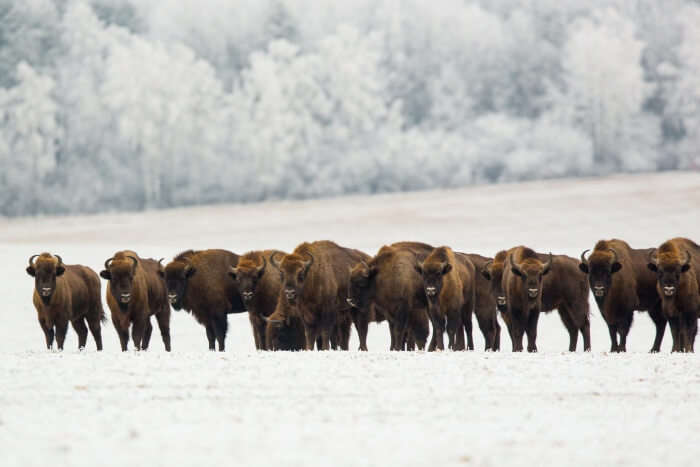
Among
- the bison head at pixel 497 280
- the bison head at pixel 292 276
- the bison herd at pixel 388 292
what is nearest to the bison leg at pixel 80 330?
the bison herd at pixel 388 292

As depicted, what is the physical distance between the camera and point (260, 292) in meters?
18.3

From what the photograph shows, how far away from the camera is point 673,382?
12094mm

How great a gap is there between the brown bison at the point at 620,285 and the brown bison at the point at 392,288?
7.44ft

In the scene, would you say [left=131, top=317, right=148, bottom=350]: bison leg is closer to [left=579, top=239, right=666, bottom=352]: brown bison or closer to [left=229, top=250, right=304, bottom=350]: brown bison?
[left=229, top=250, right=304, bottom=350]: brown bison

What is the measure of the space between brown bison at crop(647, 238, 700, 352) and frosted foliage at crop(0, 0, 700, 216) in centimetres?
3305

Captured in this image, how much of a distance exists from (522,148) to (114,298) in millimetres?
35719

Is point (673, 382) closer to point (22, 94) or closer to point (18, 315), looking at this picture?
point (18, 315)

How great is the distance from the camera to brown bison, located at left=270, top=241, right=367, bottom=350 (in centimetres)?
1673

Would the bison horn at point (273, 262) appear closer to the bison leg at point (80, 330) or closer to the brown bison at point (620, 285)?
the bison leg at point (80, 330)

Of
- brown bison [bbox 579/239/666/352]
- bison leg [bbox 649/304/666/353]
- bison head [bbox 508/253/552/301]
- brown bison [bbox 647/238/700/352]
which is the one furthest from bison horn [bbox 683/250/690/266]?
bison head [bbox 508/253/552/301]

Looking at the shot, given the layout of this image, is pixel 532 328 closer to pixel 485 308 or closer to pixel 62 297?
pixel 485 308

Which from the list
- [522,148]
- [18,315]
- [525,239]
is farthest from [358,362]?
[522,148]

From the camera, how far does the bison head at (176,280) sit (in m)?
18.5

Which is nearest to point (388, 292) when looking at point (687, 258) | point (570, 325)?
point (570, 325)
